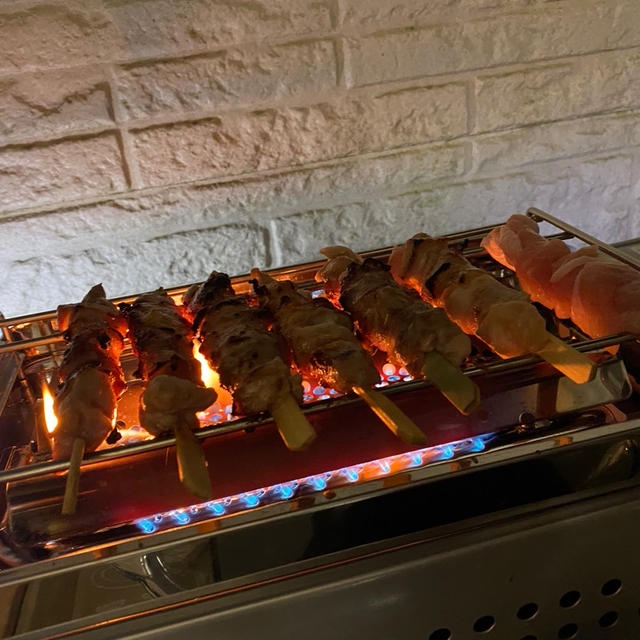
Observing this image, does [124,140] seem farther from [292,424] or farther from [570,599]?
[570,599]

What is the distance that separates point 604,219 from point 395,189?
31.6 inches

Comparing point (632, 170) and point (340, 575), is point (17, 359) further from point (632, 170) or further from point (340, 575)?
point (632, 170)

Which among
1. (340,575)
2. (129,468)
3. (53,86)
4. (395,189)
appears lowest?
(340,575)

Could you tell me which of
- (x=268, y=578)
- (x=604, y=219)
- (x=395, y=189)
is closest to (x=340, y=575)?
(x=268, y=578)

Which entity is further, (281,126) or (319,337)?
(281,126)

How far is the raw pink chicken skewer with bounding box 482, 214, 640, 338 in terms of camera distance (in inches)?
51.2

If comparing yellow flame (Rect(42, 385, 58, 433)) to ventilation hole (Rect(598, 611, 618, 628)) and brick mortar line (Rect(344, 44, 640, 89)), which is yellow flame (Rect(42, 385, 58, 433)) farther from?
brick mortar line (Rect(344, 44, 640, 89))

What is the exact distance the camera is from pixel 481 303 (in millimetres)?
1354

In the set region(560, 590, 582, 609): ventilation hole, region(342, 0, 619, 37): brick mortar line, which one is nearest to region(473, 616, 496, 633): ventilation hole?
region(560, 590, 582, 609): ventilation hole

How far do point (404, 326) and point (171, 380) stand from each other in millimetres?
443

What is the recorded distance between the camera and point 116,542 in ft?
3.38

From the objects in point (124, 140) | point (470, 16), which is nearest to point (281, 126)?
point (124, 140)

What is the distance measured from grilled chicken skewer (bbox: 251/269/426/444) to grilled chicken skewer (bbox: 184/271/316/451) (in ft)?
0.15

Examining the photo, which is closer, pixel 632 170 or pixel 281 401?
pixel 281 401
